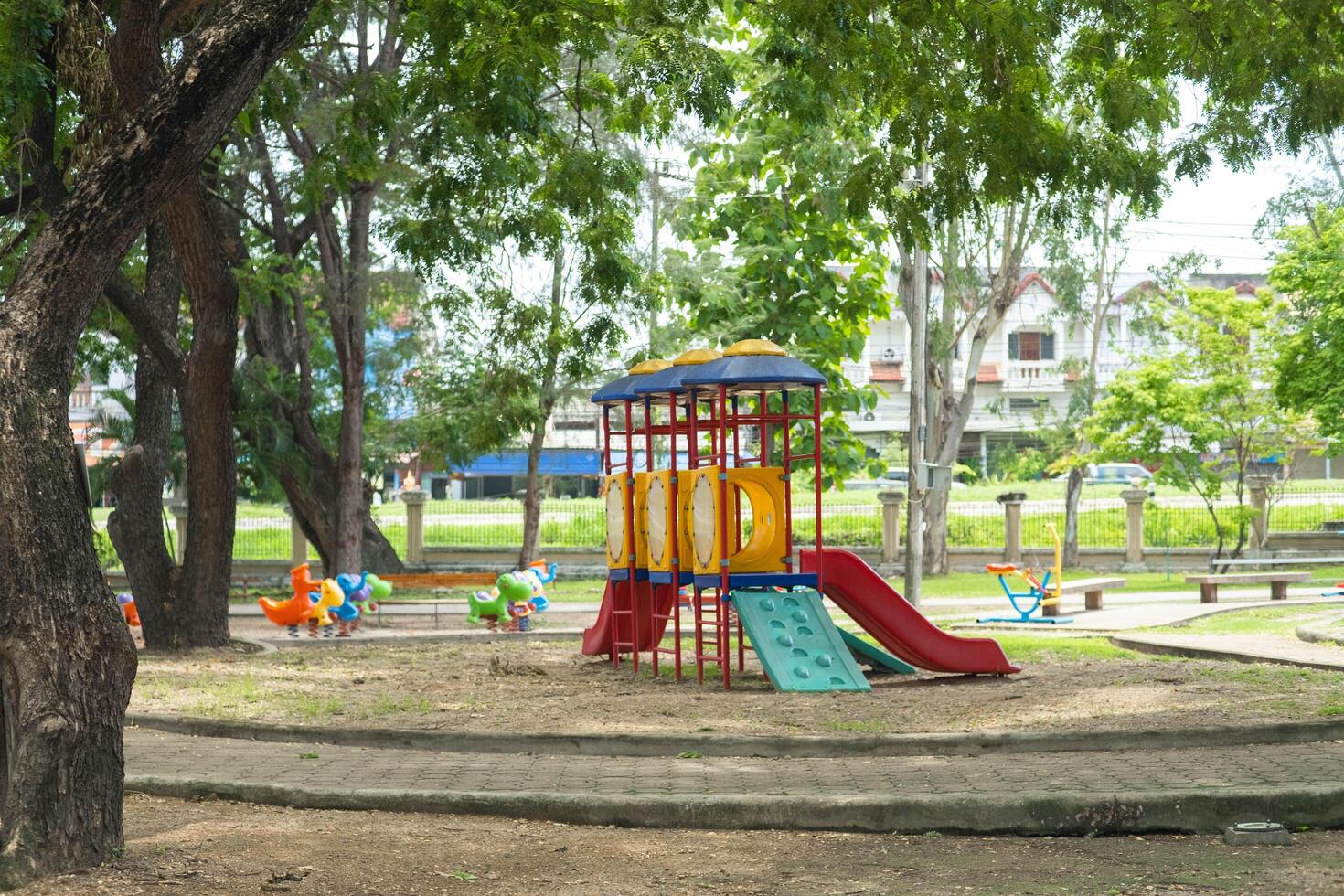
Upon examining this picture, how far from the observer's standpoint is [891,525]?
3778cm

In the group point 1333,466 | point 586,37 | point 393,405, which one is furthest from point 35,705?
point 1333,466

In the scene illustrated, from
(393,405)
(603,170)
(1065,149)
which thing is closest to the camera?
(1065,149)

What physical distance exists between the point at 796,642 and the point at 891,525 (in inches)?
976

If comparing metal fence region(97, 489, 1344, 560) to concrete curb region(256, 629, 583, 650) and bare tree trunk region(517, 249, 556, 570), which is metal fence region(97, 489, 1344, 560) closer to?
bare tree trunk region(517, 249, 556, 570)

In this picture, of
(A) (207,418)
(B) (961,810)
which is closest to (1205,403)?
(A) (207,418)

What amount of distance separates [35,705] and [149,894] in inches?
36.2

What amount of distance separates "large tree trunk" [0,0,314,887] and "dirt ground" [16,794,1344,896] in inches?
12.3

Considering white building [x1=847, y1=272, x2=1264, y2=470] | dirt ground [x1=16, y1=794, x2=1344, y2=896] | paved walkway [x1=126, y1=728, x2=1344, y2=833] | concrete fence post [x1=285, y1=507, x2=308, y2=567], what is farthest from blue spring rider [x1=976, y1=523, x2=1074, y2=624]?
white building [x1=847, y1=272, x2=1264, y2=470]

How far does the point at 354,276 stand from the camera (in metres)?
24.5

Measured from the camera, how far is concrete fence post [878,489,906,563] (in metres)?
37.7

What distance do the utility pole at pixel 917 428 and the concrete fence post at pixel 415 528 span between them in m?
16.7

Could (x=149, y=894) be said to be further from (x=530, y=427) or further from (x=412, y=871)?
(x=530, y=427)

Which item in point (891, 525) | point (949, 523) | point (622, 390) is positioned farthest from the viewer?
point (949, 523)

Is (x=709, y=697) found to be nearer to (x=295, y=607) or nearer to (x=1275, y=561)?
(x=295, y=607)
